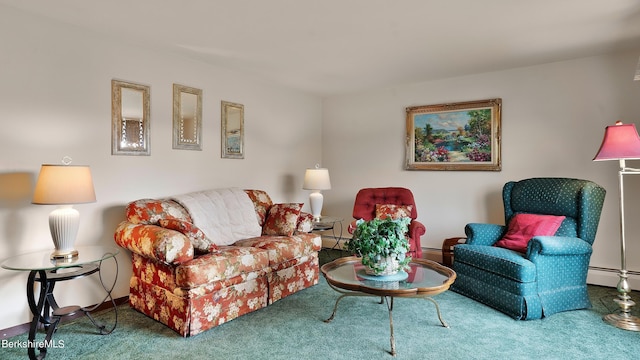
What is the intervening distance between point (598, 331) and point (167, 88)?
4.23 meters

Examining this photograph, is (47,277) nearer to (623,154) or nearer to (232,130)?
(232,130)

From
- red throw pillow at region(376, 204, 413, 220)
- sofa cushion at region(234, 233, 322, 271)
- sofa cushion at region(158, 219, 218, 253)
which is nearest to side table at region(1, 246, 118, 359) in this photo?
sofa cushion at region(158, 219, 218, 253)

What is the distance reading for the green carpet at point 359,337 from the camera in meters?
2.38

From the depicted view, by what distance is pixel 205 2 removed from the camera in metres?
2.61

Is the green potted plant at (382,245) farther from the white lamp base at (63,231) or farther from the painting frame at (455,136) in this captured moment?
the painting frame at (455,136)

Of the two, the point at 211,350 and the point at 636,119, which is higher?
the point at 636,119

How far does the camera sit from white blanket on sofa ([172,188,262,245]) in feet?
11.4

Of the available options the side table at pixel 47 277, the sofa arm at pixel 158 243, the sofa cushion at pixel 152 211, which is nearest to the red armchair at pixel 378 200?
the sofa cushion at pixel 152 211

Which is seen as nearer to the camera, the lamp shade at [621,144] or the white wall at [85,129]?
the white wall at [85,129]

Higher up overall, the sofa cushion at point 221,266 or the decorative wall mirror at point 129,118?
the decorative wall mirror at point 129,118

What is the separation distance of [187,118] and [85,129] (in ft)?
3.30

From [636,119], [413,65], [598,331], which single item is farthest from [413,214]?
[636,119]

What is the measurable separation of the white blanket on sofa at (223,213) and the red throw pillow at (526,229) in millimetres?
2472

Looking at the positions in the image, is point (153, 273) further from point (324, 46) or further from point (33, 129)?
point (324, 46)
